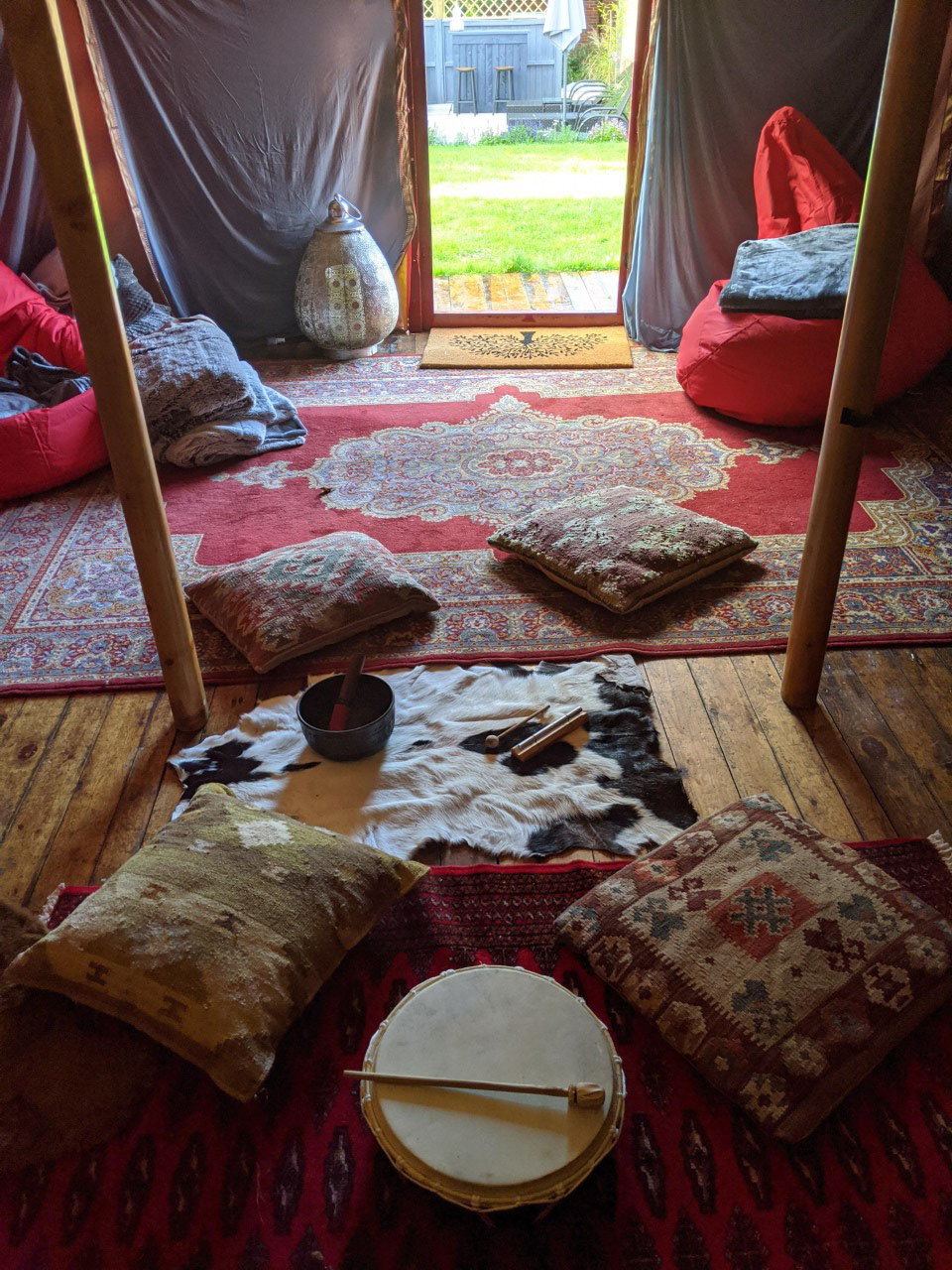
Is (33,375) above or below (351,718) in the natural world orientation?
above

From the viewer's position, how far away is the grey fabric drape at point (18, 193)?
14.5 ft

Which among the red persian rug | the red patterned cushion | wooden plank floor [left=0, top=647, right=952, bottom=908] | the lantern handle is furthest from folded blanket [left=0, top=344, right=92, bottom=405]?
Answer: the red persian rug

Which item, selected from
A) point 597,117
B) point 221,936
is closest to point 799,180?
point 597,117

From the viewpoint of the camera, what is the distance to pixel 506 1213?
4.50 ft

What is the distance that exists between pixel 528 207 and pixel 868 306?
5809 mm

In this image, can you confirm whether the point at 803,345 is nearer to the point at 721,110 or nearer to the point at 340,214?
the point at 721,110

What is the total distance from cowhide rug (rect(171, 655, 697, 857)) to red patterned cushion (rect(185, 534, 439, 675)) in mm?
210

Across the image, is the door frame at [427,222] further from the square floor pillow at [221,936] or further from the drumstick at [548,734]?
the square floor pillow at [221,936]

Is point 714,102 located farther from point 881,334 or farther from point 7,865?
point 7,865

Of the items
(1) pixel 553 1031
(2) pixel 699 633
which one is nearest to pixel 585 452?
(2) pixel 699 633

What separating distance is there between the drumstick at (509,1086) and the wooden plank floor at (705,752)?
71 centimetres

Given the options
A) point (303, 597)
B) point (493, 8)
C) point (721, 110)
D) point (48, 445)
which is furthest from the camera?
point (493, 8)

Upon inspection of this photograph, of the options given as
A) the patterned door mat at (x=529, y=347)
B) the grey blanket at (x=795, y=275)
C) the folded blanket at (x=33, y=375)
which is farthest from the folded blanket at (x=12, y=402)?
the grey blanket at (x=795, y=275)

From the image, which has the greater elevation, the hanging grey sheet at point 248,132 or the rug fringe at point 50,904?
the hanging grey sheet at point 248,132
